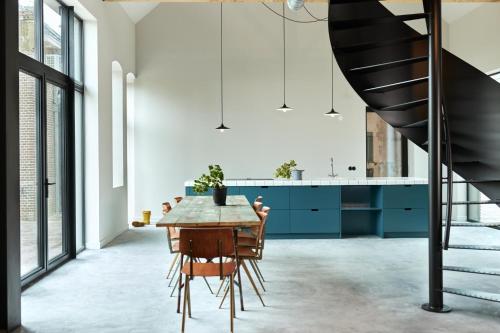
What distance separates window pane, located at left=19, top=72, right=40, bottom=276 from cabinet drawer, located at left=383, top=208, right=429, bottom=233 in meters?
5.15

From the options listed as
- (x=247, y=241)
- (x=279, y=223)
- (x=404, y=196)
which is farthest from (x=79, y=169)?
(x=404, y=196)

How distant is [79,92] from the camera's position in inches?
261

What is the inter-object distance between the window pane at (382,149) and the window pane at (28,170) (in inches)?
270

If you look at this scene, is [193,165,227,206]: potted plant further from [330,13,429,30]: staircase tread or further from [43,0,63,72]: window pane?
[43,0,63,72]: window pane

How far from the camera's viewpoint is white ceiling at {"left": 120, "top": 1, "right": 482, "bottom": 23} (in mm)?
8812

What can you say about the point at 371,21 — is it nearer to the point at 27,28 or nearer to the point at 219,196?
the point at 219,196

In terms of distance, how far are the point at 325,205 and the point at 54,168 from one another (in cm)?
407

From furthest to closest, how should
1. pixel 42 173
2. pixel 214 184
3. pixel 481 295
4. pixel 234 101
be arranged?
1. pixel 234 101
2. pixel 42 173
3. pixel 214 184
4. pixel 481 295

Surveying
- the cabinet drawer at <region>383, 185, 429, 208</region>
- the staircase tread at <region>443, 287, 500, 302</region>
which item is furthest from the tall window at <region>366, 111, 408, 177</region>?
the staircase tread at <region>443, 287, 500, 302</region>

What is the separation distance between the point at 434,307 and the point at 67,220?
14.7 ft

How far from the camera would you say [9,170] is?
3.51 metres

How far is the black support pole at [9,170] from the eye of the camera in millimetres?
3449

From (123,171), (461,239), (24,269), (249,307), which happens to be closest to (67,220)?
(24,269)

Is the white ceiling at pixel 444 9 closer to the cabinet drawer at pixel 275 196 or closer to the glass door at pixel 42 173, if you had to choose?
the glass door at pixel 42 173
